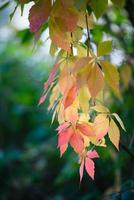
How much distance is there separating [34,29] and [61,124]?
21cm

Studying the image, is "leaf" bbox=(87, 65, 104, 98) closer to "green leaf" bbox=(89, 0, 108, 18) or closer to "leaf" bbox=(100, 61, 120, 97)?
"leaf" bbox=(100, 61, 120, 97)

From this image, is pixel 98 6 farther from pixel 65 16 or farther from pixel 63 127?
pixel 63 127

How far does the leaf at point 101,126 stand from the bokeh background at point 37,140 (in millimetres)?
941

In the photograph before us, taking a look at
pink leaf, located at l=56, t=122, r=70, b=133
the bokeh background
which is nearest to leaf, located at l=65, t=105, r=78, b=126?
pink leaf, located at l=56, t=122, r=70, b=133

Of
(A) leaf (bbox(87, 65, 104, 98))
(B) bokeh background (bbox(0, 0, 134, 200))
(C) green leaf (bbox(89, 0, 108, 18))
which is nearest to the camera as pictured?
(A) leaf (bbox(87, 65, 104, 98))

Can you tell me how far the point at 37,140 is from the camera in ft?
11.0

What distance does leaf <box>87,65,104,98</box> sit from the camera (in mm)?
784

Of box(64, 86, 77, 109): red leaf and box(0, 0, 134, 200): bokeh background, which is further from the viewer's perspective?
box(0, 0, 134, 200): bokeh background

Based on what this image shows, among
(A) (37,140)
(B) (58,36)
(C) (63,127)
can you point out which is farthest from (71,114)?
(A) (37,140)

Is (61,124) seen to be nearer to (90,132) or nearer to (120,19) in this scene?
(90,132)

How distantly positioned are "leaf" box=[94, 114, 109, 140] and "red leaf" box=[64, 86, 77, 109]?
9 cm

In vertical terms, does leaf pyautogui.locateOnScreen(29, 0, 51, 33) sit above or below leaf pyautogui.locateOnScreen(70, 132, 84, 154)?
above

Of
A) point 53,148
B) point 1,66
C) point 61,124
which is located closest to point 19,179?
point 53,148

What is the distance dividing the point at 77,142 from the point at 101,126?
2.4 inches
